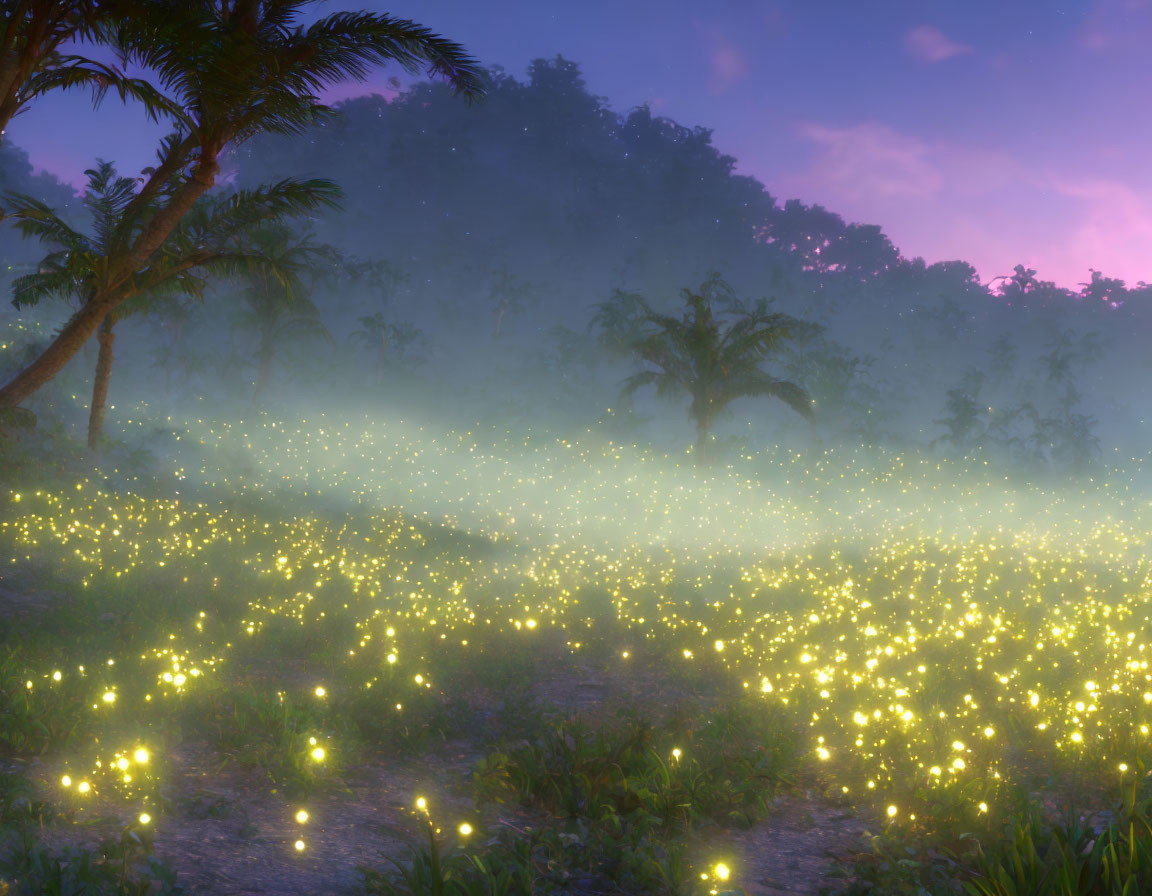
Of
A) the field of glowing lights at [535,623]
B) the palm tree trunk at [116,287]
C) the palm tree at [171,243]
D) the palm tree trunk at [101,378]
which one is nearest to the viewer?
the field of glowing lights at [535,623]

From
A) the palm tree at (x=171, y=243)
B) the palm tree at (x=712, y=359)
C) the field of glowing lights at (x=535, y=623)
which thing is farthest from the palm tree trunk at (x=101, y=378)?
the palm tree at (x=712, y=359)

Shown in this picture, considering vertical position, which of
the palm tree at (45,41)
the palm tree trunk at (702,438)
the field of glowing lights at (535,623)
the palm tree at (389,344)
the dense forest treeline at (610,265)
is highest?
the dense forest treeline at (610,265)

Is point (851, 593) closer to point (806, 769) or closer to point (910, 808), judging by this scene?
point (806, 769)

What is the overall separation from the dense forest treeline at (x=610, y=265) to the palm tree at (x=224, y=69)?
48.4m

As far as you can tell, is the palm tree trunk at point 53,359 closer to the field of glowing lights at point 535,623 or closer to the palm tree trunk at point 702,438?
the field of glowing lights at point 535,623

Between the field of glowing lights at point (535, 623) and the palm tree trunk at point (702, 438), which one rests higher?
the palm tree trunk at point (702, 438)

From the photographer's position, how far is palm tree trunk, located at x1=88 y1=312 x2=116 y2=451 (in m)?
16.8

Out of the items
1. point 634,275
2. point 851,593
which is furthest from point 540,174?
point 851,593

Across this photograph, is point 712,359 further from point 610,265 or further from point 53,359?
point 610,265

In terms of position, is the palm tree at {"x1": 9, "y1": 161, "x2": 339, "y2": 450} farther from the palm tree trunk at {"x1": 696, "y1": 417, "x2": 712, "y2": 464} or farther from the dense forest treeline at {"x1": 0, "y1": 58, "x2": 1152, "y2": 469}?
the dense forest treeline at {"x1": 0, "y1": 58, "x2": 1152, "y2": 469}

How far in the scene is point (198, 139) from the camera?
8375 mm

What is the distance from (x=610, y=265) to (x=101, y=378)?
234 feet

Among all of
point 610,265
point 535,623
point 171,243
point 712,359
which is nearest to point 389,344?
point 610,265

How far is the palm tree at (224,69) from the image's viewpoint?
7480 mm
